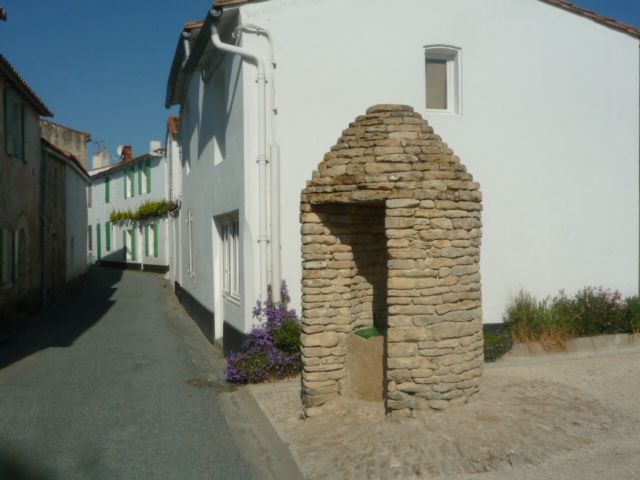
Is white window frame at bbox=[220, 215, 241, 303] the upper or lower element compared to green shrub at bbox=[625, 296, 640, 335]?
upper

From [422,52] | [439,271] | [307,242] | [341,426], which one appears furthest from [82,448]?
[422,52]

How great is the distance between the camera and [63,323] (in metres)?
15.3

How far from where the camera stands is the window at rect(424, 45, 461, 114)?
1027cm

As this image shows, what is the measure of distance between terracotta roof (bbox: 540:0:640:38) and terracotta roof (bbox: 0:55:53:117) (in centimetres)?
1023

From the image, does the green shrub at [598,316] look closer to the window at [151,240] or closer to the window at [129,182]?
the window at [151,240]

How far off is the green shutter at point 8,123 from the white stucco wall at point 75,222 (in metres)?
7.85

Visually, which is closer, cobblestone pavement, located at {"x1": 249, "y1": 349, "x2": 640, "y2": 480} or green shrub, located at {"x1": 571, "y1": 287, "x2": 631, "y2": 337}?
cobblestone pavement, located at {"x1": 249, "y1": 349, "x2": 640, "y2": 480}

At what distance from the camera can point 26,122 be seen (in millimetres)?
15758

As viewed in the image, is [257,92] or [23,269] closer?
[257,92]

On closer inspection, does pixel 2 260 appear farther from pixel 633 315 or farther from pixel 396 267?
pixel 633 315

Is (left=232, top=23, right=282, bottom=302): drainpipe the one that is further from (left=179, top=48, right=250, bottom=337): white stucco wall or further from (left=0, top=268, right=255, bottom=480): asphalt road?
(left=0, top=268, right=255, bottom=480): asphalt road

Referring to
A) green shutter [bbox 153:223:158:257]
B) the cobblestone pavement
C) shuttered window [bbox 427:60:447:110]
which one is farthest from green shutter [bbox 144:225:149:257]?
the cobblestone pavement

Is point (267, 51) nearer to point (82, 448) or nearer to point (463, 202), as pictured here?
point (463, 202)

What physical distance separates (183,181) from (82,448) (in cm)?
1161
